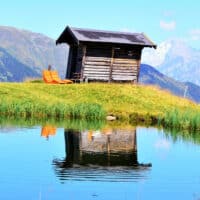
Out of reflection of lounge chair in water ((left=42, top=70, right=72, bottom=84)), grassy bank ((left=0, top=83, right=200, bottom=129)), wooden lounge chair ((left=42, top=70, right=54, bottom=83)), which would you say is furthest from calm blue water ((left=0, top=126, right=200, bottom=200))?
wooden lounge chair ((left=42, top=70, right=54, bottom=83))

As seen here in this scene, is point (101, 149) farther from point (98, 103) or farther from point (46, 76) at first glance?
point (46, 76)

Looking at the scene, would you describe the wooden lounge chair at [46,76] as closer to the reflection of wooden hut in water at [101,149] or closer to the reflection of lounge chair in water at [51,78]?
the reflection of lounge chair in water at [51,78]

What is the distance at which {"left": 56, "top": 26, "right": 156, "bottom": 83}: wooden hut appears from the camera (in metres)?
60.9

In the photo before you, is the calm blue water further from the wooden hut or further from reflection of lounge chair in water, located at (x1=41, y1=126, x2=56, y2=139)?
the wooden hut

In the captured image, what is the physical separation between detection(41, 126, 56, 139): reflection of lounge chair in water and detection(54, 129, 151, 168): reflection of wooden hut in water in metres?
0.84

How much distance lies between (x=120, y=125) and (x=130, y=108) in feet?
24.2

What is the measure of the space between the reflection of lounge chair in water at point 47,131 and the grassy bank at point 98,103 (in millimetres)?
6367

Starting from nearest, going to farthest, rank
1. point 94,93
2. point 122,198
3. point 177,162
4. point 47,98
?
point 122,198 < point 177,162 < point 47,98 < point 94,93

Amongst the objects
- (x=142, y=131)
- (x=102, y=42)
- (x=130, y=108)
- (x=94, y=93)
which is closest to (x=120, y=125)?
(x=142, y=131)

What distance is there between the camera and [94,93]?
2114 inches

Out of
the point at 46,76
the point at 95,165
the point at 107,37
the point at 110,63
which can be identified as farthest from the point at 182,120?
the point at 46,76

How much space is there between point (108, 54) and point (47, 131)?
2683 cm

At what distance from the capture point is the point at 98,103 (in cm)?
5012

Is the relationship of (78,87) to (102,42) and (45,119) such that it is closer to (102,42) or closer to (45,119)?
(102,42)
